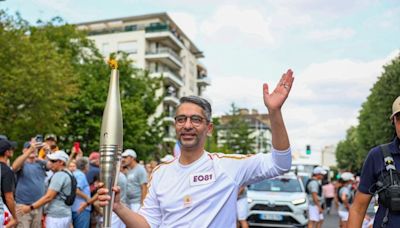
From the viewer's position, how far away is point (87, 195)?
9852 mm

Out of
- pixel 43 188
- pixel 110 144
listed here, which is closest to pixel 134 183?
pixel 43 188

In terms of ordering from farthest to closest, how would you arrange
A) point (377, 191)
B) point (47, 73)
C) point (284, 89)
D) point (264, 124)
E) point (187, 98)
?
1. point (264, 124)
2. point (47, 73)
3. point (377, 191)
4. point (187, 98)
5. point (284, 89)

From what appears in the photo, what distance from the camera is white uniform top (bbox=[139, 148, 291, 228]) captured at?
346 cm

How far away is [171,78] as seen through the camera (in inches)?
2822

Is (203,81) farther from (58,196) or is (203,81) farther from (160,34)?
(58,196)

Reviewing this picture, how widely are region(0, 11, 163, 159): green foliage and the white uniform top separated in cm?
2385

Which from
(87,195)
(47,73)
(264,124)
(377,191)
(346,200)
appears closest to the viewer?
(377,191)

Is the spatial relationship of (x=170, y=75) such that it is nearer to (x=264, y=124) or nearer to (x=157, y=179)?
(x=157, y=179)

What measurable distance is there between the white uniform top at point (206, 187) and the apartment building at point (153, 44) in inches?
2482

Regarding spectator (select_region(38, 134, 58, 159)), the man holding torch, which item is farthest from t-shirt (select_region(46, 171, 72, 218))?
the man holding torch

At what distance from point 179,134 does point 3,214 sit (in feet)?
12.6

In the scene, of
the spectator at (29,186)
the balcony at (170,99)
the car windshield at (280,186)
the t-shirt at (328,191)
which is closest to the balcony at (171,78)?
the balcony at (170,99)

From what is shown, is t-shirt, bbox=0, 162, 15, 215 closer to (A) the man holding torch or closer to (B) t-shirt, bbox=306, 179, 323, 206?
(A) the man holding torch

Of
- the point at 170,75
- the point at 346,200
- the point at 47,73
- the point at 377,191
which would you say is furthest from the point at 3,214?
the point at 170,75
